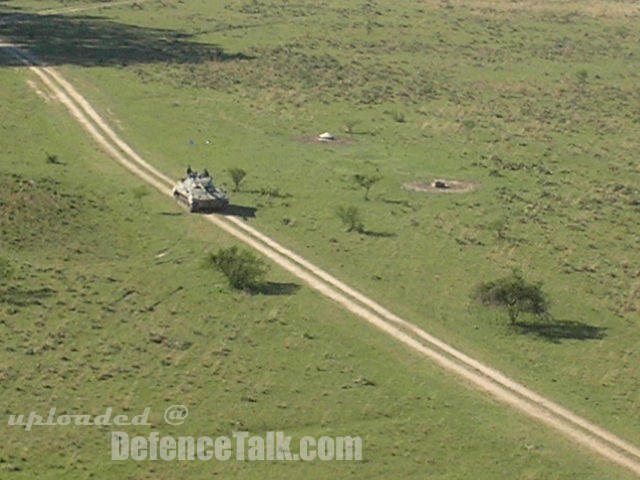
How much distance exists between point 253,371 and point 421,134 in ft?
145

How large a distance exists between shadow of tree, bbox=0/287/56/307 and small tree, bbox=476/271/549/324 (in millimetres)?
16033

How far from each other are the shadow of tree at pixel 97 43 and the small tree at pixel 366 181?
41.5m

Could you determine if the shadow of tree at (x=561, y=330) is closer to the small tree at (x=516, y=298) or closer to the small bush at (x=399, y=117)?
the small tree at (x=516, y=298)

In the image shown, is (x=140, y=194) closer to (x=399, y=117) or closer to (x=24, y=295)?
(x=24, y=295)

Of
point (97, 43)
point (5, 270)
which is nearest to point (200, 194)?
point (5, 270)

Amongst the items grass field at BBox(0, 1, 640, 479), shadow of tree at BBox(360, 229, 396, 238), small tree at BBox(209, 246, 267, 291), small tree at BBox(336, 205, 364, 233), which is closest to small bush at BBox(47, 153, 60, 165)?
grass field at BBox(0, 1, 640, 479)

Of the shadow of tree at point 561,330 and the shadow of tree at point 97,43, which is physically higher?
the shadow of tree at point 561,330

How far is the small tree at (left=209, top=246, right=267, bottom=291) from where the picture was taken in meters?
49.5

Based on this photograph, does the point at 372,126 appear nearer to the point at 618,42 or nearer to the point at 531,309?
the point at 531,309

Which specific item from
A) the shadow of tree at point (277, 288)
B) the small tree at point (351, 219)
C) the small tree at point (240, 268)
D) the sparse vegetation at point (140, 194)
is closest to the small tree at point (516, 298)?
the shadow of tree at point (277, 288)

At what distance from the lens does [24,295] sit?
47562 mm

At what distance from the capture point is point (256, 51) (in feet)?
380

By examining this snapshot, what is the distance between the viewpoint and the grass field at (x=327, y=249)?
126 feet

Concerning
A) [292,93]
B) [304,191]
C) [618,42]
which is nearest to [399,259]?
[304,191]
